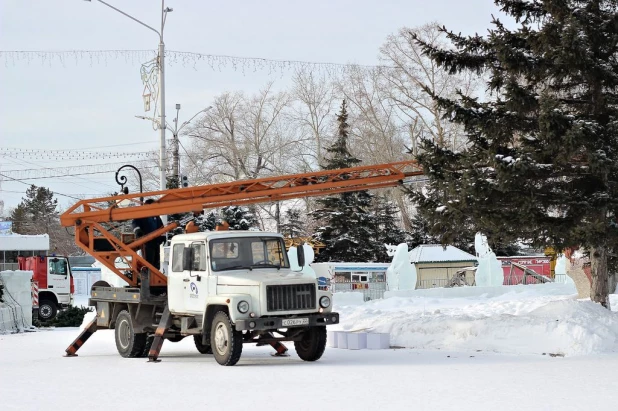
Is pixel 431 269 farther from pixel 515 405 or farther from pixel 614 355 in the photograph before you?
pixel 515 405

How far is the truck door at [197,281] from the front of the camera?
16.4 m

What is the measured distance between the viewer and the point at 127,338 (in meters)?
18.4

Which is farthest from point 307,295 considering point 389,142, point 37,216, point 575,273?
point 37,216

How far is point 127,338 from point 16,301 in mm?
12761

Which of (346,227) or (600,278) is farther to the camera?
(346,227)

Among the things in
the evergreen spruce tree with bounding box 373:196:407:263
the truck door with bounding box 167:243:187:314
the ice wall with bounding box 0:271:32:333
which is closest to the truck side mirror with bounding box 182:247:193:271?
the truck door with bounding box 167:243:187:314

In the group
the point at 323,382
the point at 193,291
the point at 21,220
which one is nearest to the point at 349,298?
the point at 193,291

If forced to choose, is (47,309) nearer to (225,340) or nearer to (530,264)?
(225,340)

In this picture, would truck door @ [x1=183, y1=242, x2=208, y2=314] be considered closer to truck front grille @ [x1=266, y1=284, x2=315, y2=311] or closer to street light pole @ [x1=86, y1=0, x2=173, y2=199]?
truck front grille @ [x1=266, y1=284, x2=315, y2=311]

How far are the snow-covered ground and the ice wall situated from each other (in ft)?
22.0

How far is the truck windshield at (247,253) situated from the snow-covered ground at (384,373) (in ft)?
5.50

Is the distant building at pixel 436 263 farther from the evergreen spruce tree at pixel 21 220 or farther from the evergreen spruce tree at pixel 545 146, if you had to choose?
the evergreen spruce tree at pixel 21 220

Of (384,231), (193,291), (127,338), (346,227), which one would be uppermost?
(346,227)

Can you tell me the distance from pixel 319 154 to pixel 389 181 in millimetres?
46407
